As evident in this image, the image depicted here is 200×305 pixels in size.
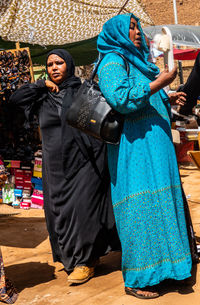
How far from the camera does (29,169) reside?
24.3 ft

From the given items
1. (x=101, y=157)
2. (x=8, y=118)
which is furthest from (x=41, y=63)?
(x=101, y=157)

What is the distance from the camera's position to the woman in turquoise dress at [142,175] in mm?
2863

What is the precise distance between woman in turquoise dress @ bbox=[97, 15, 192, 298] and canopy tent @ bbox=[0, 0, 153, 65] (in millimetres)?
4248

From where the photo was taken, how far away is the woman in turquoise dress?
286 cm

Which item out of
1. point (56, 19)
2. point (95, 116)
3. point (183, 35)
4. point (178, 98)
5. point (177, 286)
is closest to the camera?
point (95, 116)

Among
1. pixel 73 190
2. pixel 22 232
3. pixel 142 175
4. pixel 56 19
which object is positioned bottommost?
pixel 22 232

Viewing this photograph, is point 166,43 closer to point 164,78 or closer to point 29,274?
point 164,78

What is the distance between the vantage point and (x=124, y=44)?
2963 mm

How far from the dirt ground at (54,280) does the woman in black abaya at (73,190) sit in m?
0.16

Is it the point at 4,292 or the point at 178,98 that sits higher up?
the point at 178,98

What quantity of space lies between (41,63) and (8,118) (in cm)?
401

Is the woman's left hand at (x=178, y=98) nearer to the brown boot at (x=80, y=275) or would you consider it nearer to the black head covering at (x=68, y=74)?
the black head covering at (x=68, y=74)

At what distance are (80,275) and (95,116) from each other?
4.47 feet

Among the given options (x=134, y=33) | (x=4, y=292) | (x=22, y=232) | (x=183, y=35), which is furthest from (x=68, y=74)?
(x=183, y=35)
